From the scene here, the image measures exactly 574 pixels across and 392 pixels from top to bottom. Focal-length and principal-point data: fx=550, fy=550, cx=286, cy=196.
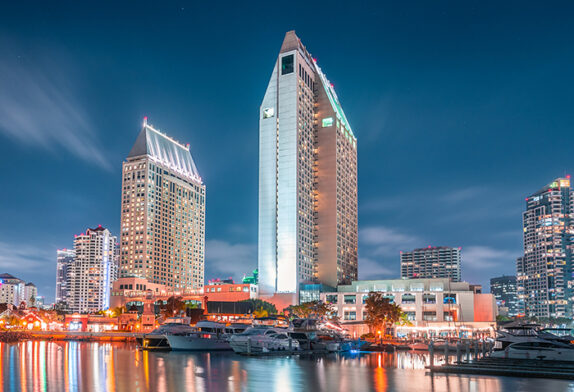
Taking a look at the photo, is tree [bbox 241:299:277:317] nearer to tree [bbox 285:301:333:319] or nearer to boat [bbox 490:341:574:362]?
tree [bbox 285:301:333:319]

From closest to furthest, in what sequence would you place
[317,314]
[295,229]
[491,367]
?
[491,367] < [317,314] < [295,229]

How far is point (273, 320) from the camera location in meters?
117

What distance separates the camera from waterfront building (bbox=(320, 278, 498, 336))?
527 feet

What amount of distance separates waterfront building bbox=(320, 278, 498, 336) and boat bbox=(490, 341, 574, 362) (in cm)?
10008

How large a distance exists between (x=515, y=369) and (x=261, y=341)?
36.9 meters

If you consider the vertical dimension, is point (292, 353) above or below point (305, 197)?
below

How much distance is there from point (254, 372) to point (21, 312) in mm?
144998

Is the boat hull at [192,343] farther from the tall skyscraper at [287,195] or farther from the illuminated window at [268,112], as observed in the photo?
the illuminated window at [268,112]

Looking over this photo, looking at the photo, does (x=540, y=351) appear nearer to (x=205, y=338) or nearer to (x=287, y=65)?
(x=205, y=338)

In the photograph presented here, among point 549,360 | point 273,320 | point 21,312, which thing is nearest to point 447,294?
point 273,320

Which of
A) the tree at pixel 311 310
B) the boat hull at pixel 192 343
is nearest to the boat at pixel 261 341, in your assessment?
the boat hull at pixel 192 343

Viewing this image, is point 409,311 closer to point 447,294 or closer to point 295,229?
point 447,294

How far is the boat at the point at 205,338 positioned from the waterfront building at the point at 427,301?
7745cm

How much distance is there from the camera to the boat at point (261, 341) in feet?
235
